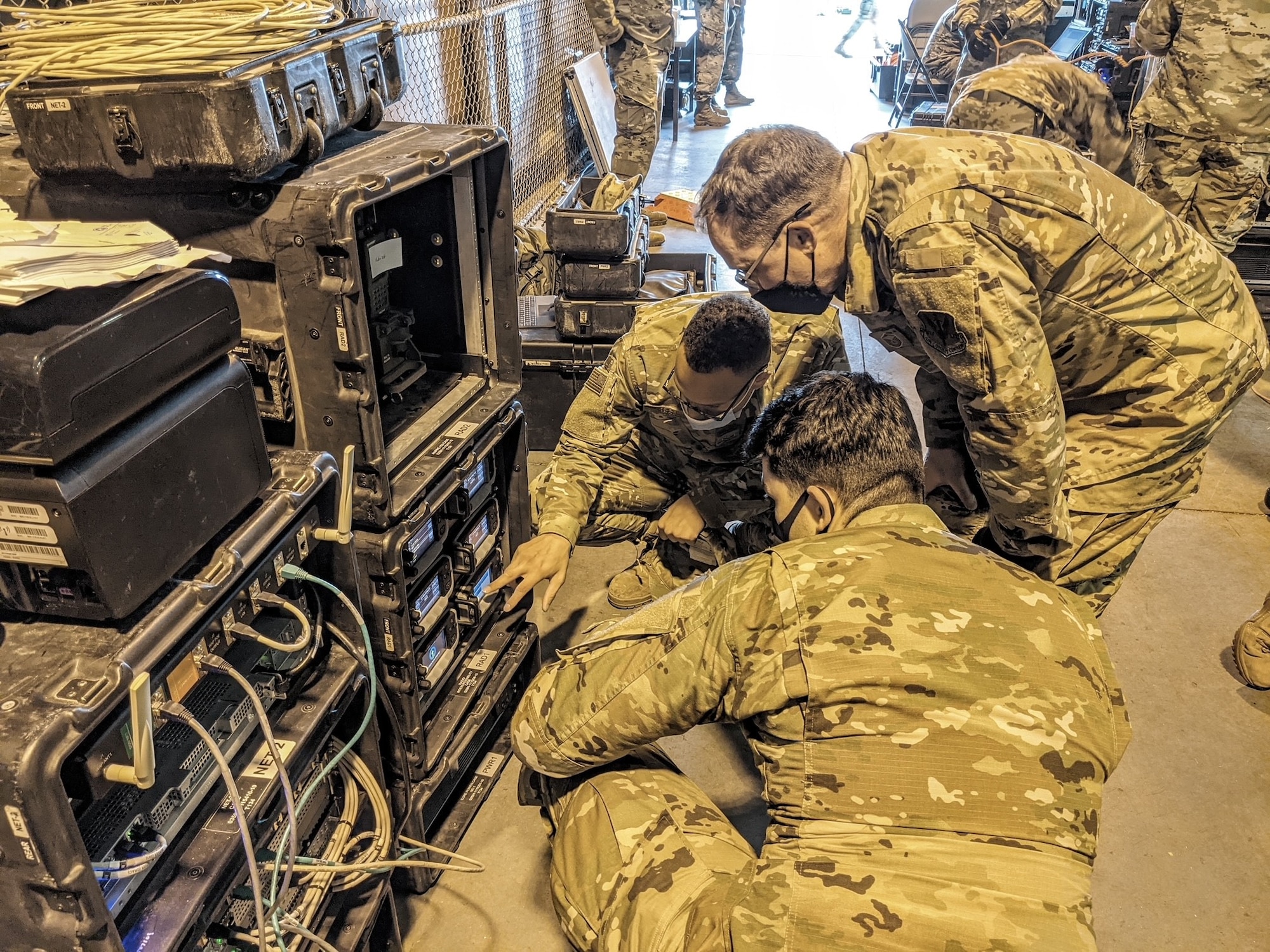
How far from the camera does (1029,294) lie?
1727mm

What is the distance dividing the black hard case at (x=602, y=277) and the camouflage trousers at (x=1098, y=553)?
5.80 ft

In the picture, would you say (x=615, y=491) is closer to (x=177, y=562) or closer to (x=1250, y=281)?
(x=177, y=562)

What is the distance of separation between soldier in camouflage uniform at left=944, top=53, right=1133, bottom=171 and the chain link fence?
1.82 meters

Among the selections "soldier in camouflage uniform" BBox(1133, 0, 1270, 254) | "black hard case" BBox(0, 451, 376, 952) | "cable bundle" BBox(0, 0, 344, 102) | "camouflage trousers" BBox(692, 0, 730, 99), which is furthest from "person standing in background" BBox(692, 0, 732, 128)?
"black hard case" BBox(0, 451, 376, 952)

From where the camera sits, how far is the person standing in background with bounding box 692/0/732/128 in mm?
8102

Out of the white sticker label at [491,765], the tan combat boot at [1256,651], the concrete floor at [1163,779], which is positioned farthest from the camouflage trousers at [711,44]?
the white sticker label at [491,765]

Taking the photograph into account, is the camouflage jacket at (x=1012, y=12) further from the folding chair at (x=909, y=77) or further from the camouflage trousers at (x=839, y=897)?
the camouflage trousers at (x=839, y=897)

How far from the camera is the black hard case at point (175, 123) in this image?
1.26 metres

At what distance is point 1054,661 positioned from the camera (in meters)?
1.31

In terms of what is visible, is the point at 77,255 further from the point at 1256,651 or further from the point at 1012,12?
the point at 1012,12

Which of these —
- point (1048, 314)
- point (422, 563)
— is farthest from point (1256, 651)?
point (422, 563)

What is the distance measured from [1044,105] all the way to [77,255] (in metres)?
3.18

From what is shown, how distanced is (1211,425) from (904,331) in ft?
2.34

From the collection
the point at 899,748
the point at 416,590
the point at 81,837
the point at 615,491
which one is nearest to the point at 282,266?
the point at 416,590
